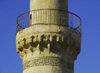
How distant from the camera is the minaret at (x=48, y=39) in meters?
25.2

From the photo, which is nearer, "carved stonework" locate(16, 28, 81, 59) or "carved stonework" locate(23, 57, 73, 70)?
"carved stonework" locate(23, 57, 73, 70)

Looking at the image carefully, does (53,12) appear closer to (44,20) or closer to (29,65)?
(44,20)

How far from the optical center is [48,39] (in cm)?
2534

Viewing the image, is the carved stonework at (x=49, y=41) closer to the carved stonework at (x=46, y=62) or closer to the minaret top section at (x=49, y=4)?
the carved stonework at (x=46, y=62)

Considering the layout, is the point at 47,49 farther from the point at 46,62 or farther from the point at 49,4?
the point at 49,4

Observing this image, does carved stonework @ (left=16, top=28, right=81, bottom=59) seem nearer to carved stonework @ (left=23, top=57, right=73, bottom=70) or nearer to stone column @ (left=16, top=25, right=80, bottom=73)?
stone column @ (left=16, top=25, right=80, bottom=73)

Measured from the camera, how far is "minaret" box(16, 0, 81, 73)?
25.2 meters

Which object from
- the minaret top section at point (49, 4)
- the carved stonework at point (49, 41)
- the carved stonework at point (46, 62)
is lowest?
the carved stonework at point (46, 62)

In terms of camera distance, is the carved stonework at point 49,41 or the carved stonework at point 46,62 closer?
the carved stonework at point 46,62

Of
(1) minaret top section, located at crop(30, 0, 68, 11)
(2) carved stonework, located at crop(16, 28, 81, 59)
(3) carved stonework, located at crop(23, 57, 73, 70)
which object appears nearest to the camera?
(3) carved stonework, located at crop(23, 57, 73, 70)

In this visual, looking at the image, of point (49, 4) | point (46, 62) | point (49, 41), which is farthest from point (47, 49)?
point (49, 4)

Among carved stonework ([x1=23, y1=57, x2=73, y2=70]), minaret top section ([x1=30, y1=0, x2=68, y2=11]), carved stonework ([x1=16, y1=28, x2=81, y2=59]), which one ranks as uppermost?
minaret top section ([x1=30, y1=0, x2=68, y2=11])

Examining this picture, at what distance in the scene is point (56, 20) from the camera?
25.7m

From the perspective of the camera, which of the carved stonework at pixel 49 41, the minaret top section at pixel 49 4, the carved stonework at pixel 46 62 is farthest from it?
the minaret top section at pixel 49 4
